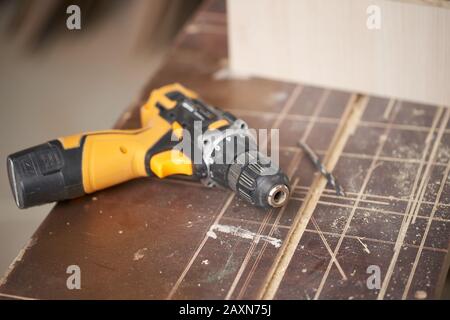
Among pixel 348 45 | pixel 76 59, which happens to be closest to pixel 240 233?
pixel 348 45

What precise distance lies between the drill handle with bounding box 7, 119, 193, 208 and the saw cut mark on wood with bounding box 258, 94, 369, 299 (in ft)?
1.02

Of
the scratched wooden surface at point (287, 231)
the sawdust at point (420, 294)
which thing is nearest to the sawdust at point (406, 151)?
the scratched wooden surface at point (287, 231)

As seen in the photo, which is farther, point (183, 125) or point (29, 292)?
point (183, 125)

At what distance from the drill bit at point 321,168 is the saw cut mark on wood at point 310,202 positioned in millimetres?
15

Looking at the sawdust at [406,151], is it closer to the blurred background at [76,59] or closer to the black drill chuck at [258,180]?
the black drill chuck at [258,180]

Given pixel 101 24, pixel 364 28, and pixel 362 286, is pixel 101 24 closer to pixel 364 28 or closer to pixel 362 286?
pixel 364 28

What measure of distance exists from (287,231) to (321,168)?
261 millimetres

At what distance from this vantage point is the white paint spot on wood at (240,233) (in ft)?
5.92

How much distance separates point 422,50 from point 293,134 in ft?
1.39

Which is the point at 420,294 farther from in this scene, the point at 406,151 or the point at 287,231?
the point at 406,151

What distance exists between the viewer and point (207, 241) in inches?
71.6

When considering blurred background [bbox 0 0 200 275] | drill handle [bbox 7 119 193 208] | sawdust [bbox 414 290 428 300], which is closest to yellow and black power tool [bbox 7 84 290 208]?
drill handle [bbox 7 119 193 208]
